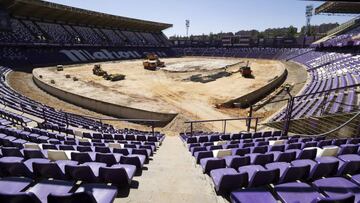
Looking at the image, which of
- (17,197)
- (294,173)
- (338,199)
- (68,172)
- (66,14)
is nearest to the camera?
(338,199)

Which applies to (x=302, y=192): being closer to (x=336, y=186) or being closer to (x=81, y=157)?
(x=336, y=186)

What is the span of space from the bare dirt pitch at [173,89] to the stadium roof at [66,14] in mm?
16791

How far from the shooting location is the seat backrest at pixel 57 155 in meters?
7.77

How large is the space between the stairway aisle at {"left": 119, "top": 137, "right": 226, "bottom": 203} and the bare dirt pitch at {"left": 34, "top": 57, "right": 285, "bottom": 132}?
1372 centimetres

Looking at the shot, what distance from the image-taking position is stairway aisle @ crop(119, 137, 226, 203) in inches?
245

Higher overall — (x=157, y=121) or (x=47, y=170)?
(x=47, y=170)

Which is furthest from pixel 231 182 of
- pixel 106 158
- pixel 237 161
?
pixel 106 158

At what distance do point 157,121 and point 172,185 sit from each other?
12039mm

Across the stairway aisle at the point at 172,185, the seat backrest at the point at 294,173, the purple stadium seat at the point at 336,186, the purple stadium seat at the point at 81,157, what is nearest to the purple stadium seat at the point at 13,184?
the purple stadium seat at the point at 81,157

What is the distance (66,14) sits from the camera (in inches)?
2432

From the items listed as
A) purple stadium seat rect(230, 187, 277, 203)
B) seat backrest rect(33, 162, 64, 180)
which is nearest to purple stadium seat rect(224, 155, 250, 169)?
purple stadium seat rect(230, 187, 277, 203)

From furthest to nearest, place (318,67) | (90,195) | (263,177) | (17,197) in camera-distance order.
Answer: (318,67)
(263,177)
(90,195)
(17,197)

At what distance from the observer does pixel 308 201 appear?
17.4 feet

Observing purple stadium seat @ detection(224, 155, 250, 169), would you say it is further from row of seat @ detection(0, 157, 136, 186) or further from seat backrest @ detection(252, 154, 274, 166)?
row of seat @ detection(0, 157, 136, 186)
